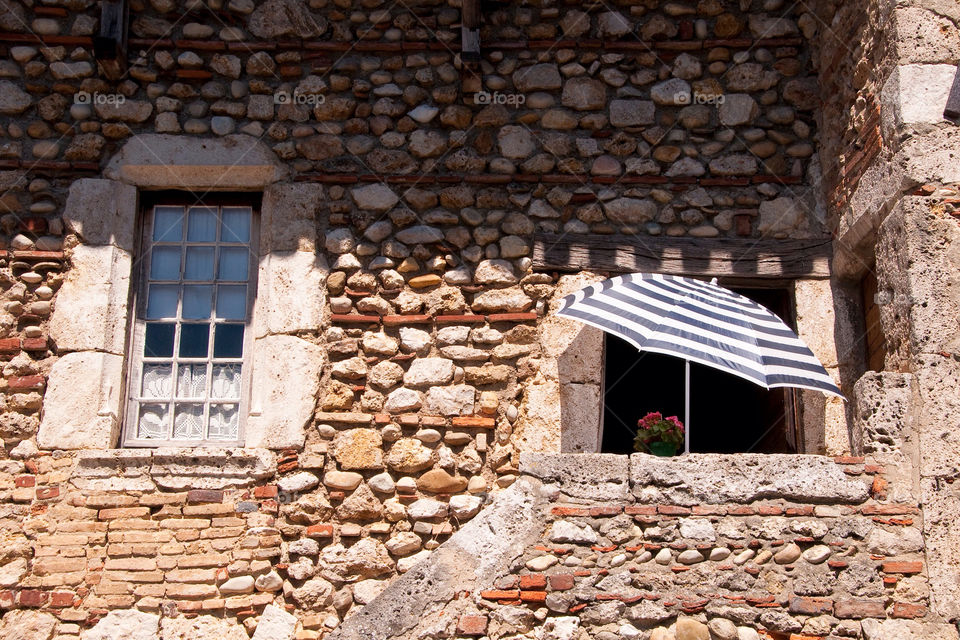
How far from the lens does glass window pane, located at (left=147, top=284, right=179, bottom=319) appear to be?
6.21 meters

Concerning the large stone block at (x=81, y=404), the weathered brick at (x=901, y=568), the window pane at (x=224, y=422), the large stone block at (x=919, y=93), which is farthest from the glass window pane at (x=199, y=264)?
the weathered brick at (x=901, y=568)

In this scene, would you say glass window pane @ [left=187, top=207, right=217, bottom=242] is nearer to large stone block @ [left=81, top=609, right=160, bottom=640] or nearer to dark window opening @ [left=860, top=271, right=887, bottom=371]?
large stone block @ [left=81, top=609, right=160, bottom=640]

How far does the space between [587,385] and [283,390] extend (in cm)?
165

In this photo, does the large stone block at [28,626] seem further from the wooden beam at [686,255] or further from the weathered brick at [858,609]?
the weathered brick at [858,609]

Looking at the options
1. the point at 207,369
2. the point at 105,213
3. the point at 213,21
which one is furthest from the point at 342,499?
the point at 213,21

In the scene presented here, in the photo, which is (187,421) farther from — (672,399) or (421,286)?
(672,399)

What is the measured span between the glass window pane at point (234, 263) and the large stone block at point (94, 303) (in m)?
0.52

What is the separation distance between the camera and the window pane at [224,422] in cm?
598

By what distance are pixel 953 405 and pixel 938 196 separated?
100 cm

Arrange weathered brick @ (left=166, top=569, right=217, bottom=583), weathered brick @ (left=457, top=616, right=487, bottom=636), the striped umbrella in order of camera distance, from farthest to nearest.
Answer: weathered brick @ (left=166, top=569, right=217, bottom=583)
the striped umbrella
weathered brick @ (left=457, top=616, right=487, bottom=636)

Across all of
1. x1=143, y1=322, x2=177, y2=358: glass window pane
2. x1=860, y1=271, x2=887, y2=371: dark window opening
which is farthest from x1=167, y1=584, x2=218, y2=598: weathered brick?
x1=860, y1=271, x2=887, y2=371: dark window opening

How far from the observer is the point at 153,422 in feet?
19.7

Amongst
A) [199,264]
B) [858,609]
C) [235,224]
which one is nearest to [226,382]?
[199,264]

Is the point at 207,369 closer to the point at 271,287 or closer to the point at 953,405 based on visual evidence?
the point at 271,287
